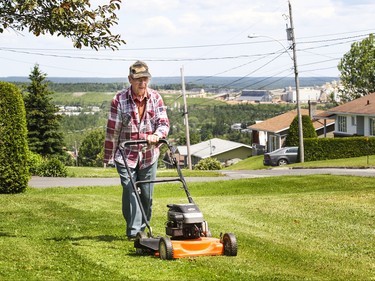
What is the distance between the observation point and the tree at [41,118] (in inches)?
2298

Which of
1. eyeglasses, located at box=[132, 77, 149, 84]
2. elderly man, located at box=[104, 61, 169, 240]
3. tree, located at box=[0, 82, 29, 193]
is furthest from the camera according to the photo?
tree, located at box=[0, 82, 29, 193]

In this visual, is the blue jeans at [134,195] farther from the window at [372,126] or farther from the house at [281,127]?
the house at [281,127]

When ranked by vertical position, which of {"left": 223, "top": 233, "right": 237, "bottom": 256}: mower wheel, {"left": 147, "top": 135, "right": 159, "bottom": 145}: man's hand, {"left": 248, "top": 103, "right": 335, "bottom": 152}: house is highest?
{"left": 147, "top": 135, "right": 159, "bottom": 145}: man's hand

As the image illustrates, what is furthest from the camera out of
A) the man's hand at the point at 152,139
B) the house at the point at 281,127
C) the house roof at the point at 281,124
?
the house roof at the point at 281,124

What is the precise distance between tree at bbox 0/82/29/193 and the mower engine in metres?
11.8

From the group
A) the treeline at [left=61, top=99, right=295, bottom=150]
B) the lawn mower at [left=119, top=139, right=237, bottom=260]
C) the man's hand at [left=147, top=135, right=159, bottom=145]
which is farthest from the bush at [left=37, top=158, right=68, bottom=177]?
the treeline at [left=61, top=99, right=295, bottom=150]

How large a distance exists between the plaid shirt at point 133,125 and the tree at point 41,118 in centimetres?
4974

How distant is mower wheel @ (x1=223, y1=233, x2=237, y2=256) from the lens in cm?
797

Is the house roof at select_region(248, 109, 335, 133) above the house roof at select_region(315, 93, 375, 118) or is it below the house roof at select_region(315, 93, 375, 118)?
below

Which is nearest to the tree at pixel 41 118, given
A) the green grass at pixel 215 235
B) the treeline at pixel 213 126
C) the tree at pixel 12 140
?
the tree at pixel 12 140

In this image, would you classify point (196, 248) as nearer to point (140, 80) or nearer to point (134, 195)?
point (134, 195)

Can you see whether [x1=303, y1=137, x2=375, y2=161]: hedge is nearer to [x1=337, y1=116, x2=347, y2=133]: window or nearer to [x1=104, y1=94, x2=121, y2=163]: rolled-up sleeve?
[x1=337, y1=116, x2=347, y2=133]: window

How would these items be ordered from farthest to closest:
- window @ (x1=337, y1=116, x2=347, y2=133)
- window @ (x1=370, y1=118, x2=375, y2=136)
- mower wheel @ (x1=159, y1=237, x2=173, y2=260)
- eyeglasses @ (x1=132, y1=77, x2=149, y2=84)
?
window @ (x1=337, y1=116, x2=347, y2=133) → window @ (x1=370, y1=118, x2=375, y2=136) → eyeglasses @ (x1=132, y1=77, x2=149, y2=84) → mower wheel @ (x1=159, y1=237, x2=173, y2=260)

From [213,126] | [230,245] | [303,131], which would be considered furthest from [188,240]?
[213,126]
